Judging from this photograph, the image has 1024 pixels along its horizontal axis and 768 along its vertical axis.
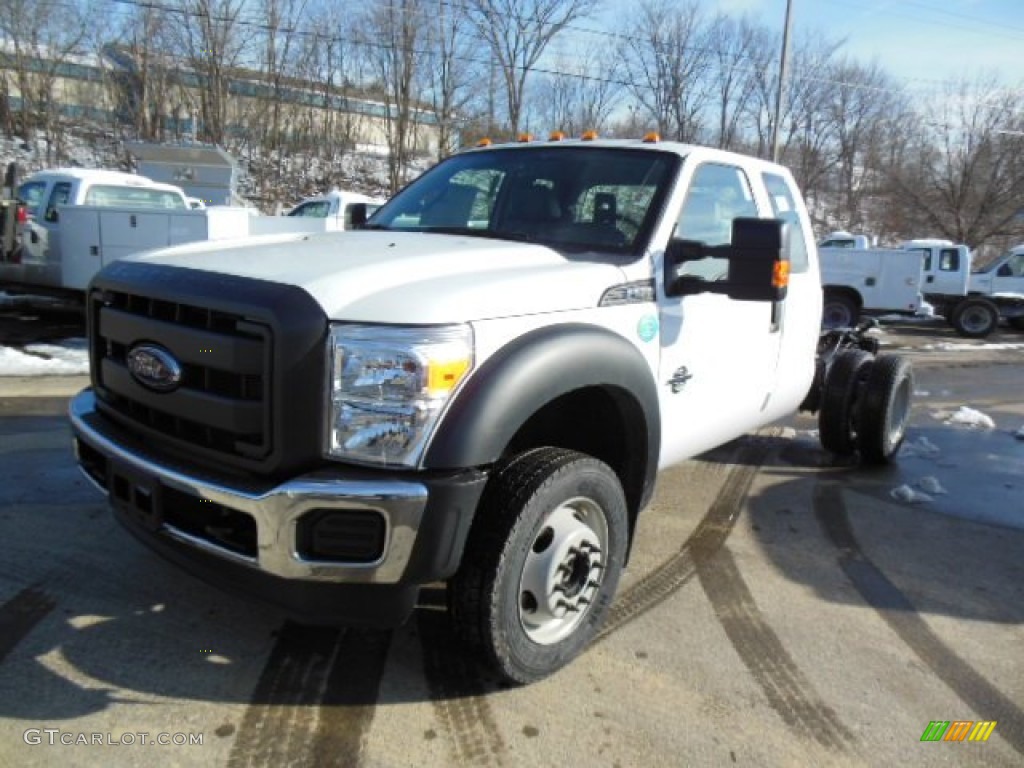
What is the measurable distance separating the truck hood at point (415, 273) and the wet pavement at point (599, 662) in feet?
4.41

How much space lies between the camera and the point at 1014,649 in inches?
130

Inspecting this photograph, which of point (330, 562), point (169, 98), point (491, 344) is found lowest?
point (330, 562)

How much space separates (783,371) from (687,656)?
198cm

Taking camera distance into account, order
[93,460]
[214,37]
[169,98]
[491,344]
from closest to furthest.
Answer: [491,344], [93,460], [214,37], [169,98]

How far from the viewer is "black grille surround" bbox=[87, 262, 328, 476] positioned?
2.28m

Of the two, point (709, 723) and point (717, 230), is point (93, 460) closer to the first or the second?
point (709, 723)

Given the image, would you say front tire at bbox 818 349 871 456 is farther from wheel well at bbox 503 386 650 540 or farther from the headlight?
the headlight

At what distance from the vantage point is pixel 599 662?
304cm

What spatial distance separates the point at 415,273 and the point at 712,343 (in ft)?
5.42

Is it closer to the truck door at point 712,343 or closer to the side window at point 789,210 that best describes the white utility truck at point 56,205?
the side window at point 789,210

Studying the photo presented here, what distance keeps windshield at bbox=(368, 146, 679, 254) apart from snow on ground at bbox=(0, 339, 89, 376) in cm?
522

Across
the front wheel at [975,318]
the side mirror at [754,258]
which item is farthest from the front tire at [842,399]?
the front wheel at [975,318]

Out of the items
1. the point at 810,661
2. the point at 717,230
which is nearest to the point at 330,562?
the point at 810,661

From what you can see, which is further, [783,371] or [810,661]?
[783,371]
